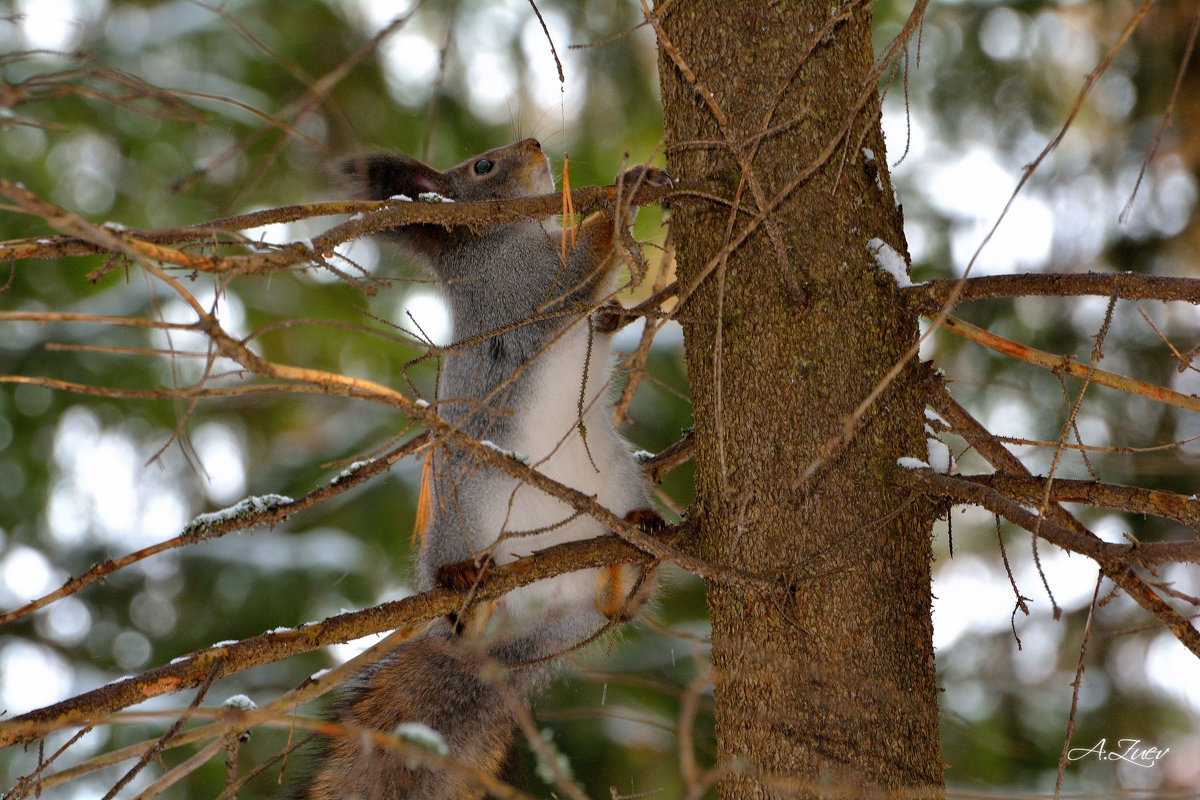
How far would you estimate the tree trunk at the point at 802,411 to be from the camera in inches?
58.7

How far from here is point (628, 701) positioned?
403 centimetres

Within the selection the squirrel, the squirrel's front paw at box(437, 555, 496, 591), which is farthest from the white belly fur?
the squirrel's front paw at box(437, 555, 496, 591)

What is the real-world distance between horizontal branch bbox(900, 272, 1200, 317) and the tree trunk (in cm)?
6

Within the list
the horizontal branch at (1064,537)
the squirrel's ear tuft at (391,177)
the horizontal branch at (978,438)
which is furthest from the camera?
the squirrel's ear tuft at (391,177)

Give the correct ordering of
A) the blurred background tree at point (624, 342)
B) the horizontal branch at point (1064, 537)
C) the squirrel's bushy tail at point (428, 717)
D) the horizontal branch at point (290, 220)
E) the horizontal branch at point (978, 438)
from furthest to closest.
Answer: the blurred background tree at point (624, 342), the squirrel's bushy tail at point (428, 717), the horizontal branch at point (978, 438), the horizontal branch at point (1064, 537), the horizontal branch at point (290, 220)

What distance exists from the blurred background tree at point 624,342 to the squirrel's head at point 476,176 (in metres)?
0.62

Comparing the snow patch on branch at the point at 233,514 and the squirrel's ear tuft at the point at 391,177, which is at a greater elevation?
the squirrel's ear tuft at the point at 391,177

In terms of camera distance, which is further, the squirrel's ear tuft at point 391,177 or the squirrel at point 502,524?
the squirrel's ear tuft at point 391,177

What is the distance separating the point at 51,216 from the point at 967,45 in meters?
4.39

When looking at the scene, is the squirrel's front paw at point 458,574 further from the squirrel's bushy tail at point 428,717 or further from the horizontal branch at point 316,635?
the horizontal branch at point 316,635

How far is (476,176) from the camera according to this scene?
9.70 ft

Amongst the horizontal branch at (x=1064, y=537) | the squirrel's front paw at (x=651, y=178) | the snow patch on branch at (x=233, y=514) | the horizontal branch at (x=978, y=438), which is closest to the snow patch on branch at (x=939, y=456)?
the horizontal branch at (x=978, y=438)

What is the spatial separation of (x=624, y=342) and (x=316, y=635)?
7.58 ft

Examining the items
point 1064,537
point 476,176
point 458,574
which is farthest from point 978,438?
point 476,176
